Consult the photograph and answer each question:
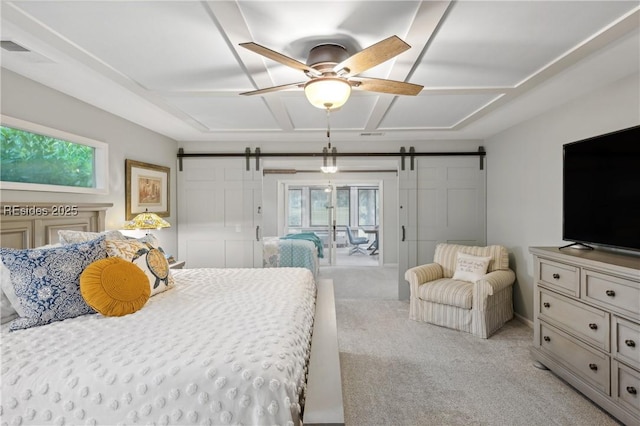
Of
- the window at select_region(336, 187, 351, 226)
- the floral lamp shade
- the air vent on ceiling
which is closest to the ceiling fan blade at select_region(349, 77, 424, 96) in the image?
the air vent on ceiling

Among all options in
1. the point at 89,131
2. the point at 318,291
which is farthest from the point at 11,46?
A: the point at 318,291

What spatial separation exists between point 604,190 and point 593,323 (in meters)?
0.98

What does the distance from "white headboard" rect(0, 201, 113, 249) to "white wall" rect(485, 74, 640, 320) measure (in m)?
4.55

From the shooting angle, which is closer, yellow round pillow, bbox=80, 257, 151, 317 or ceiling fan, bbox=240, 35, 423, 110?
yellow round pillow, bbox=80, 257, 151, 317

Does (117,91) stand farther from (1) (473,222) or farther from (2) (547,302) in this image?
(1) (473,222)

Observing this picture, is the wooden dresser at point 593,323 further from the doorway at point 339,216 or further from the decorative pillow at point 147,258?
the doorway at point 339,216

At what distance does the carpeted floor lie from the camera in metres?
2.12

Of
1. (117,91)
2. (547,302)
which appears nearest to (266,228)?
(117,91)

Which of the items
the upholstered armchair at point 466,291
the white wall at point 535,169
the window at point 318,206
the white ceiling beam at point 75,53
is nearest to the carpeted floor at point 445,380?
the upholstered armchair at point 466,291

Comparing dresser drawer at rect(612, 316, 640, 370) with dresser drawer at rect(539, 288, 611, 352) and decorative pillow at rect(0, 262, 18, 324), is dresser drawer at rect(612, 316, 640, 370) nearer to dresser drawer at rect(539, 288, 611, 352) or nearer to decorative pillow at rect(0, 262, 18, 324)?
dresser drawer at rect(539, 288, 611, 352)

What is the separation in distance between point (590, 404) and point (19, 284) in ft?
11.9

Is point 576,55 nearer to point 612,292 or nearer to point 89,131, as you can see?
point 612,292

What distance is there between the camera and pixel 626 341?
1942 mm

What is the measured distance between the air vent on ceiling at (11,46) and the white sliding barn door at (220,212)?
2879 millimetres
